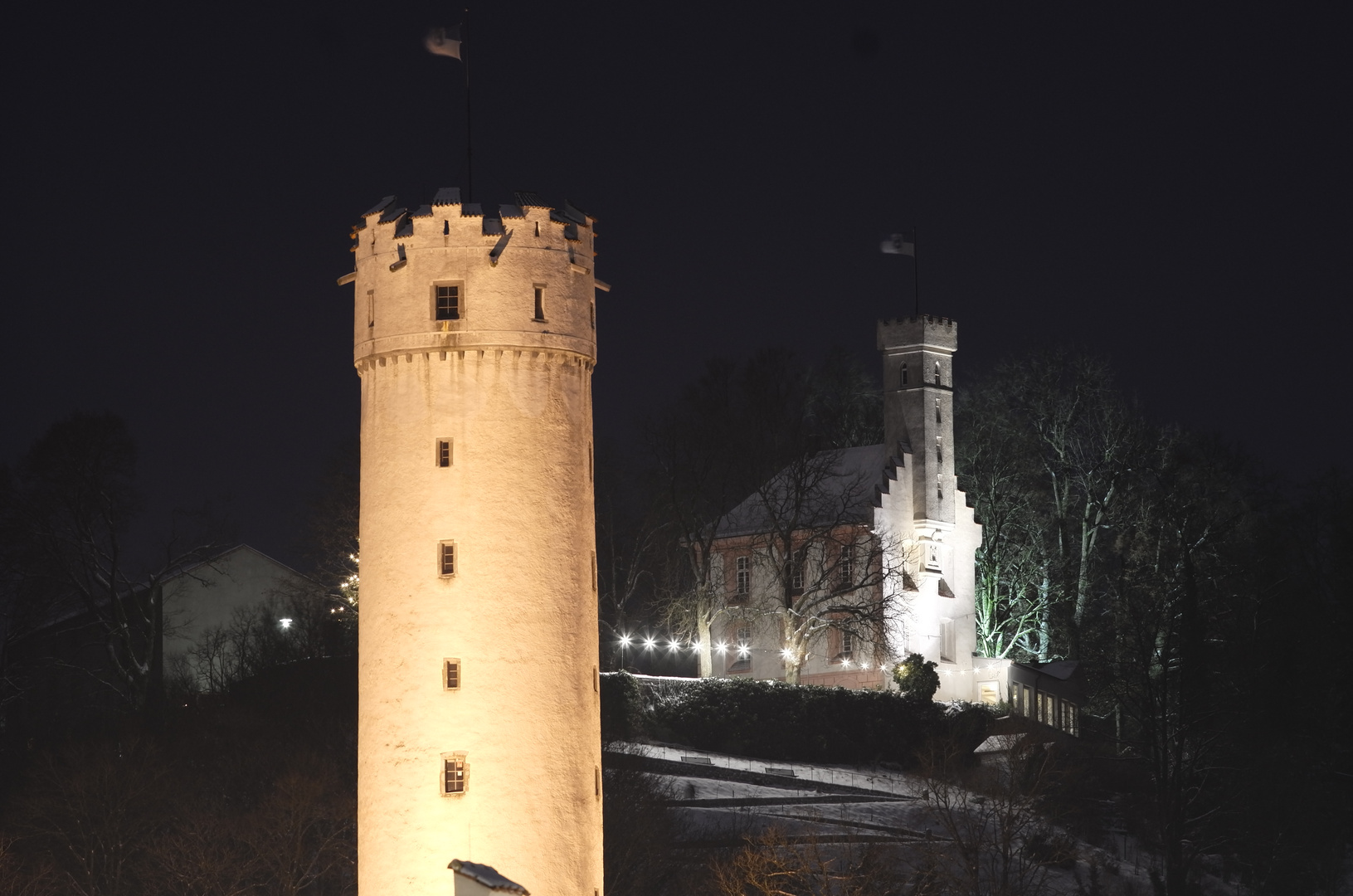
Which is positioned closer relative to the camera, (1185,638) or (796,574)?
(1185,638)

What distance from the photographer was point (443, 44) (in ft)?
111

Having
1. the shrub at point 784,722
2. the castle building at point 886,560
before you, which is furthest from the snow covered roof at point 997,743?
the castle building at point 886,560

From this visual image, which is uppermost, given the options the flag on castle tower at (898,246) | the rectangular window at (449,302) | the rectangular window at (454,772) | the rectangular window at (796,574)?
the flag on castle tower at (898,246)

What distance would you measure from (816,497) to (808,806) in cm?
1995

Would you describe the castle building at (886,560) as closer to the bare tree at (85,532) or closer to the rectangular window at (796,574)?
the rectangular window at (796,574)

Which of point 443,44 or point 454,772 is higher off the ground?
point 443,44

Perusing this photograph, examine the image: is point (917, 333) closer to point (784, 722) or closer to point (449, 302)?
point (784, 722)

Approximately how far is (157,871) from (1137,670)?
26471 mm

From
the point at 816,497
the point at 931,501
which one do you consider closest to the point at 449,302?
the point at 816,497

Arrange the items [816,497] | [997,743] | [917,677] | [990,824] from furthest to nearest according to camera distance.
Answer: [816,497]
[917,677]
[997,743]
[990,824]

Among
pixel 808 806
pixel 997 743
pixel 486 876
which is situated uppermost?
pixel 997 743

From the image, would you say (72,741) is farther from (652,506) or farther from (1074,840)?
(652,506)

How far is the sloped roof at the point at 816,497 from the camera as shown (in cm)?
7112

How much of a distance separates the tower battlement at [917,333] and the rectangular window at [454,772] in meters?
48.2
